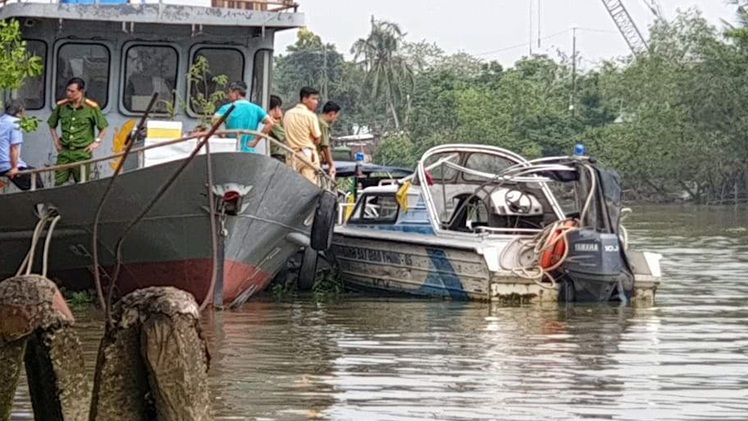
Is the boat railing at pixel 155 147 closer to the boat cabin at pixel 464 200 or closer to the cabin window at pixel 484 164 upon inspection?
the boat cabin at pixel 464 200

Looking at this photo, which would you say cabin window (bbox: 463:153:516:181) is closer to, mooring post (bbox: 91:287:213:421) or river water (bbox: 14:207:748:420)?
river water (bbox: 14:207:748:420)

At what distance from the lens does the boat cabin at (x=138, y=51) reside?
18.0m

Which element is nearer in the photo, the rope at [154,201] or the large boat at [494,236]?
the rope at [154,201]

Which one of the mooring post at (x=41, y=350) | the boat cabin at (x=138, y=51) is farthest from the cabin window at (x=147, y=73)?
the mooring post at (x=41, y=350)

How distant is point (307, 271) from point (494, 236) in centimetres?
286

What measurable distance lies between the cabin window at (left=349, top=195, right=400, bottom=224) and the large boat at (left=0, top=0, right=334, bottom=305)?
110cm

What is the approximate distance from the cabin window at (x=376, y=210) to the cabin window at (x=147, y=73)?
7.91ft

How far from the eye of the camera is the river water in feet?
34.0

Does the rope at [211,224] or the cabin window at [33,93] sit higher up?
the cabin window at [33,93]

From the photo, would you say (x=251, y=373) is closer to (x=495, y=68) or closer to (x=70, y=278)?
(x=70, y=278)

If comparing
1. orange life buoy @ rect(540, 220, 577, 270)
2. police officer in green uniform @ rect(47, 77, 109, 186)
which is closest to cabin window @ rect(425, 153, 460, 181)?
orange life buoy @ rect(540, 220, 577, 270)

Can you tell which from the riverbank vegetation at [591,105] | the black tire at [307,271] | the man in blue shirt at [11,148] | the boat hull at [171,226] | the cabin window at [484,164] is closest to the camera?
the boat hull at [171,226]

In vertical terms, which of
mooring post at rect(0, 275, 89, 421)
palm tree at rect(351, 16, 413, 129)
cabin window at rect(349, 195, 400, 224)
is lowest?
mooring post at rect(0, 275, 89, 421)

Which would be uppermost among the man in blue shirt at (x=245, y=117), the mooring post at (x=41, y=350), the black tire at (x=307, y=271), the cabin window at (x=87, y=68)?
the cabin window at (x=87, y=68)
